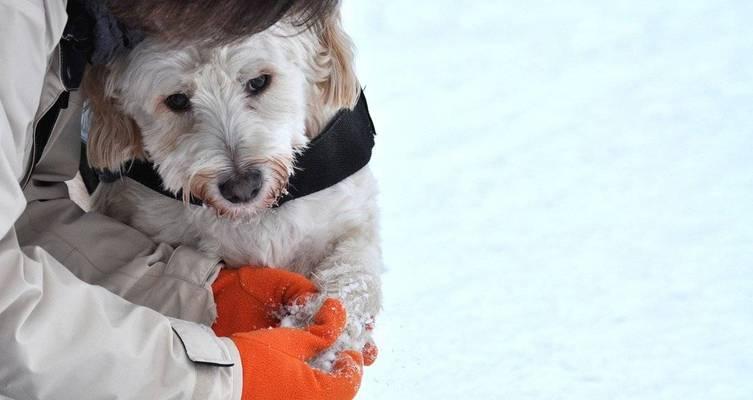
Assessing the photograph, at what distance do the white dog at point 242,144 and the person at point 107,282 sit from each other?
0.10m

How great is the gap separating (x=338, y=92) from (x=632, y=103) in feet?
7.89

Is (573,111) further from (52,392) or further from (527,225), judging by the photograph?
(52,392)

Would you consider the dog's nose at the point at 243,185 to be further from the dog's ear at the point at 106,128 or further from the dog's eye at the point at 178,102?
the dog's ear at the point at 106,128

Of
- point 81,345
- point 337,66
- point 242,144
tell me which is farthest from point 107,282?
point 337,66

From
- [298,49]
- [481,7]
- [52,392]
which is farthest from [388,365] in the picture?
[481,7]

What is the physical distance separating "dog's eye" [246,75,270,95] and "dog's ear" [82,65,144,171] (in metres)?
0.41

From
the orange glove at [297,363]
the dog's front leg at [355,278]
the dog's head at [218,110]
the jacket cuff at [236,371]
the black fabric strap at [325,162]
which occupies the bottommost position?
the dog's front leg at [355,278]

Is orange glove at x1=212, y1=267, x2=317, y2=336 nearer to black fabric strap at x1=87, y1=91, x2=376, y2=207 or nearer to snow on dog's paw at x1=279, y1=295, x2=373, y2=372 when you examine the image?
snow on dog's paw at x1=279, y1=295, x2=373, y2=372

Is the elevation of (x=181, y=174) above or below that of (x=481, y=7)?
above

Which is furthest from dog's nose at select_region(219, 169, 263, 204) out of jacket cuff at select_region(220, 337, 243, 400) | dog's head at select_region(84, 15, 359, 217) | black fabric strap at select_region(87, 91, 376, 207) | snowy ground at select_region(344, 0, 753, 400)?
snowy ground at select_region(344, 0, 753, 400)

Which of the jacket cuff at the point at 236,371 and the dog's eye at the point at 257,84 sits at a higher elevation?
the dog's eye at the point at 257,84

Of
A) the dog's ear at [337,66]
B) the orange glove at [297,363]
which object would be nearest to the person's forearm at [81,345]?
the orange glove at [297,363]

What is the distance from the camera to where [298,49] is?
3.00 metres

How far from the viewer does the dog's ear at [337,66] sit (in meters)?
3.07
